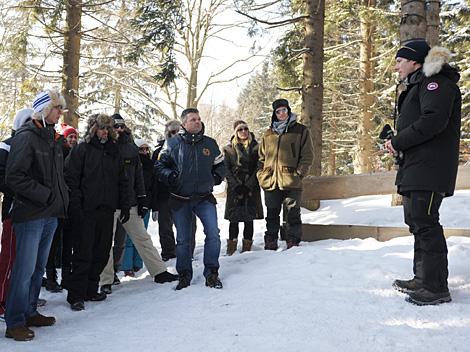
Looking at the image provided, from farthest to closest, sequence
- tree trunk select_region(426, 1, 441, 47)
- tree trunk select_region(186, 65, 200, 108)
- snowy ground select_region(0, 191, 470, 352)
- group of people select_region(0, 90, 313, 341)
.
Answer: tree trunk select_region(186, 65, 200, 108)
tree trunk select_region(426, 1, 441, 47)
group of people select_region(0, 90, 313, 341)
snowy ground select_region(0, 191, 470, 352)

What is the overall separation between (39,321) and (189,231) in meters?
1.92

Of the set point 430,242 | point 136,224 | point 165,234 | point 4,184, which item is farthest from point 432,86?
point 165,234

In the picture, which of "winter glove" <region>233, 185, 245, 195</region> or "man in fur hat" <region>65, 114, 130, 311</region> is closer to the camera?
"man in fur hat" <region>65, 114, 130, 311</region>

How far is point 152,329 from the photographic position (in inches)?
162

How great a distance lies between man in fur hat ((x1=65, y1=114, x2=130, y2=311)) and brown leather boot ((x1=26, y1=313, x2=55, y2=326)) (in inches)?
22.3

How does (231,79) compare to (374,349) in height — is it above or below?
above

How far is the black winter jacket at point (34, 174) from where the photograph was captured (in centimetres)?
401

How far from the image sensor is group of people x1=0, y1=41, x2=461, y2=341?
13.4 ft

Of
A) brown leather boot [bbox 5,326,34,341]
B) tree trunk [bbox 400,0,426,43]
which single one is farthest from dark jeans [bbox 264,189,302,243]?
brown leather boot [bbox 5,326,34,341]

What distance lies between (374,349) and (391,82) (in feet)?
50.4

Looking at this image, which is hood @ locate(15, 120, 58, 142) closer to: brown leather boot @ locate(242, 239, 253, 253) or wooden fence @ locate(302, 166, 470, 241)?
brown leather boot @ locate(242, 239, 253, 253)

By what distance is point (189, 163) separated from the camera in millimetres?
5500

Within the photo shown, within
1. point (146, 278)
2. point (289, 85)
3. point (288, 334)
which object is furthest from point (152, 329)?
point (289, 85)

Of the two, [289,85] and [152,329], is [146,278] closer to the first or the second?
[152,329]
